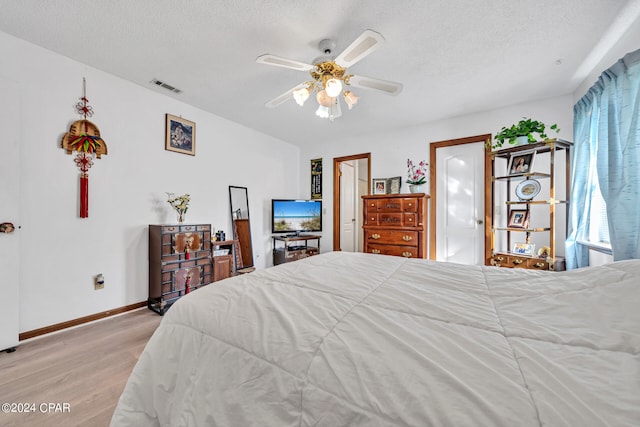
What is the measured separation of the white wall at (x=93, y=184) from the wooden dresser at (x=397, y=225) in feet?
7.93

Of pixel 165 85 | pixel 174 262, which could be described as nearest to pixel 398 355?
pixel 174 262

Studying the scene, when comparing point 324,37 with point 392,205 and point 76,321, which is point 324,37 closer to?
point 392,205

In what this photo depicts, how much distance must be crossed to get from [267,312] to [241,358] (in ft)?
0.54

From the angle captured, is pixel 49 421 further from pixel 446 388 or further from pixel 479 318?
pixel 479 318

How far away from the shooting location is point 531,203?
2529 millimetres

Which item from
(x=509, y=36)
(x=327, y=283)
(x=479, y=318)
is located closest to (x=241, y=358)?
(x=327, y=283)

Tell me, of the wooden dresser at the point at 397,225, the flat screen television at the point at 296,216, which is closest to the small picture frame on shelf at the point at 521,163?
the wooden dresser at the point at 397,225

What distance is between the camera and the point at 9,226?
78.0 inches

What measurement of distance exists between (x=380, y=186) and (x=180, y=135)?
3.17 meters

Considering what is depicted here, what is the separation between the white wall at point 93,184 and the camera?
2.17m

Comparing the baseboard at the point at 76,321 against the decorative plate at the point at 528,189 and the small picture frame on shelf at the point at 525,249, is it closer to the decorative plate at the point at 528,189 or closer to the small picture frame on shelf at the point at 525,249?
the small picture frame on shelf at the point at 525,249

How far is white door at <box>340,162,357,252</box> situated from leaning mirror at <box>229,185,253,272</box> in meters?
1.88

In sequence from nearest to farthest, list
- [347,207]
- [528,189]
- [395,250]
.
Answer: [528,189] → [395,250] → [347,207]

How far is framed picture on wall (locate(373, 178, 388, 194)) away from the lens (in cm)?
432
